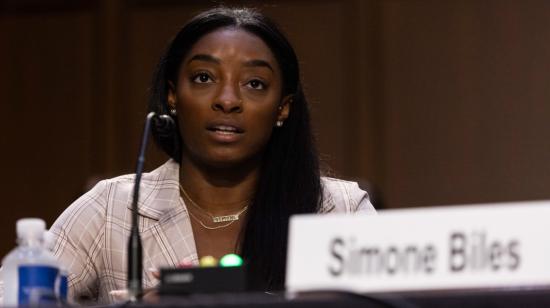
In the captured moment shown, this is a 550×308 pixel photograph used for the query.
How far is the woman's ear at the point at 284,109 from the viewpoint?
262 cm

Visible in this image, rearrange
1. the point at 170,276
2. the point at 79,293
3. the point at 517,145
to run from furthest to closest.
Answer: the point at 517,145, the point at 79,293, the point at 170,276

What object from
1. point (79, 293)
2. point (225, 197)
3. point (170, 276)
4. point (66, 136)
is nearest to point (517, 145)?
point (66, 136)

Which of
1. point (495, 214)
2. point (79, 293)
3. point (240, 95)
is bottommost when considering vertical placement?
point (79, 293)

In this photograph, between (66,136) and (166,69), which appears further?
(66,136)

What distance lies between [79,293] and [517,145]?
2528mm

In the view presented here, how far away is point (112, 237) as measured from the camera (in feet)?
8.02

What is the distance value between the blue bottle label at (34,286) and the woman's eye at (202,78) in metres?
0.94

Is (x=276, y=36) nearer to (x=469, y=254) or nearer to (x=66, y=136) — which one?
(x=469, y=254)

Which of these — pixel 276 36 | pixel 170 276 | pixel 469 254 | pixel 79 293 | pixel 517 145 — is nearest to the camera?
pixel 469 254

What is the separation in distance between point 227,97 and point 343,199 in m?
0.41

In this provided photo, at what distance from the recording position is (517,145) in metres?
4.48

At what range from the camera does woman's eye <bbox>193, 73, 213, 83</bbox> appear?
247cm

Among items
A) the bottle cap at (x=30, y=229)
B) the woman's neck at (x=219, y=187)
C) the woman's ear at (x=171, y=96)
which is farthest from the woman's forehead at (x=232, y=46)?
the bottle cap at (x=30, y=229)

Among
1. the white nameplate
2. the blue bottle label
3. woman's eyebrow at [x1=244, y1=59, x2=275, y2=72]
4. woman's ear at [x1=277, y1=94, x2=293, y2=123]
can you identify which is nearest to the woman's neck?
woman's ear at [x1=277, y1=94, x2=293, y2=123]
